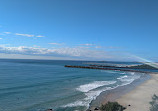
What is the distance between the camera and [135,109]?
44.4 ft

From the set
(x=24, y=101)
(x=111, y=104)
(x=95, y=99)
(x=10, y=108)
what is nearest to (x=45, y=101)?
(x=24, y=101)

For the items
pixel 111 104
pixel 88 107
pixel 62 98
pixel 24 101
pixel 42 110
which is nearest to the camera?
pixel 111 104

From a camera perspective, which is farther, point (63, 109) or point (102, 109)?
point (63, 109)

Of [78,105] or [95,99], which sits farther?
[95,99]

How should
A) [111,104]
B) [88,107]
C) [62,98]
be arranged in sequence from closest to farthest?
1. [111,104]
2. [88,107]
3. [62,98]

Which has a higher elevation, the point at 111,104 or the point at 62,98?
the point at 111,104

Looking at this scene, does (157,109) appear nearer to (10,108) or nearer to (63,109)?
(63,109)

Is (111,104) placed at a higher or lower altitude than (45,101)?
higher

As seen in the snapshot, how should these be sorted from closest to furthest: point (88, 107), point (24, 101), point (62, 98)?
point (88, 107), point (24, 101), point (62, 98)

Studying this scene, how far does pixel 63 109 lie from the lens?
521 inches

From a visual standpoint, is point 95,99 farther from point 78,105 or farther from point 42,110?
point 42,110

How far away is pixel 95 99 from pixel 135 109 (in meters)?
4.98

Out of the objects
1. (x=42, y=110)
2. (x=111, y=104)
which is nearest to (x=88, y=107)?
(x=111, y=104)

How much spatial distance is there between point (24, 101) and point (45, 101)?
7.82 feet
